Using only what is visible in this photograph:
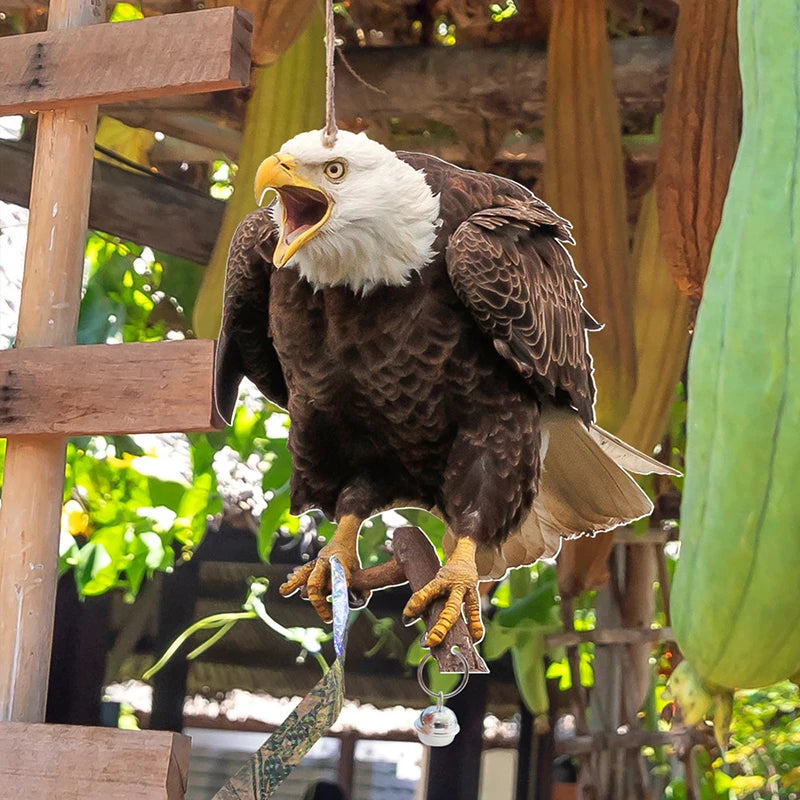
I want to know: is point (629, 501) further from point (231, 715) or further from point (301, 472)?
point (231, 715)

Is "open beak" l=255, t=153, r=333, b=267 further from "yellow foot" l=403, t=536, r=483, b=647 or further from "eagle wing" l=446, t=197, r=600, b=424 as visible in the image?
"yellow foot" l=403, t=536, r=483, b=647

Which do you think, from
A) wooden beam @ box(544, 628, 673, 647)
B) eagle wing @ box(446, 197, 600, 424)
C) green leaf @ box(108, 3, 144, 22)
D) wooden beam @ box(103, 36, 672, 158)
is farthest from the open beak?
green leaf @ box(108, 3, 144, 22)

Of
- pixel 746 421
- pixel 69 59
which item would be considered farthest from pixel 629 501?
pixel 69 59

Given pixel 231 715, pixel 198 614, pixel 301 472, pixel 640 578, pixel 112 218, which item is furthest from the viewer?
pixel 231 715

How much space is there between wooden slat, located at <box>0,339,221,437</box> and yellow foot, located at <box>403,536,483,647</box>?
11.0 inches

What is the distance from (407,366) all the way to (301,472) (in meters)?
0.15

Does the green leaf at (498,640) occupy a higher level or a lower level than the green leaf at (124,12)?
lower

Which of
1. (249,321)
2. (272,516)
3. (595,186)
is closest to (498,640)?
(272,516)

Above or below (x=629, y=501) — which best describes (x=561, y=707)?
below

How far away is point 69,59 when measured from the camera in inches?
45.5

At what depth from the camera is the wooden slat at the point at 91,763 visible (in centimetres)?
97

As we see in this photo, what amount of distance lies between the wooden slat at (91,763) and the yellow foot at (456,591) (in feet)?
0.84

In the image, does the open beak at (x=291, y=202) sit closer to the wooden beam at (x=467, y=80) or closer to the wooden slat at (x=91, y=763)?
the wooden slat at (x=91, y=763)

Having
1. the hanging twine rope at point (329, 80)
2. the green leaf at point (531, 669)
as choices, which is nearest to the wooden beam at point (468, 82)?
the green leaf at point (531, 669)
